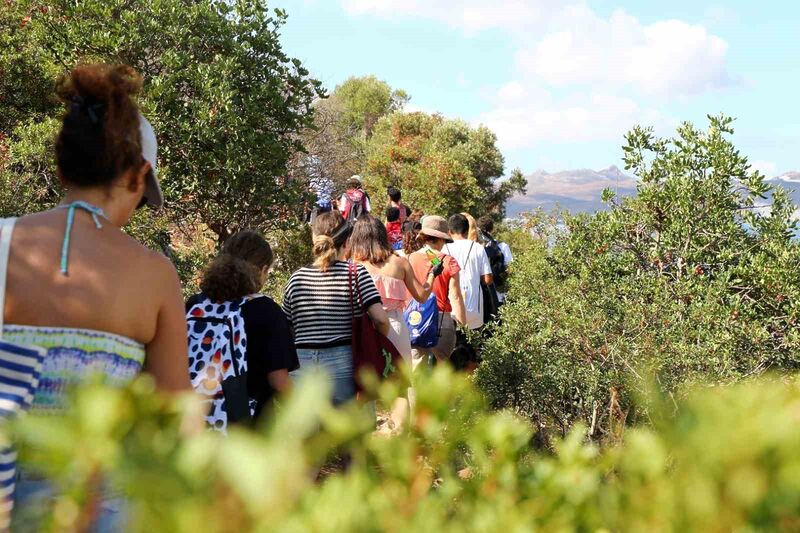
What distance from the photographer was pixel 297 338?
5.31 metres

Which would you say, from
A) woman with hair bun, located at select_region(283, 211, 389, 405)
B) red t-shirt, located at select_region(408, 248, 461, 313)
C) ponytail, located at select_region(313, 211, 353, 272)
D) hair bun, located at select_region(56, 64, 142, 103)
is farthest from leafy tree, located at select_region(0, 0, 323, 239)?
hair bun, located at select_region(56, 64, 142, 103)

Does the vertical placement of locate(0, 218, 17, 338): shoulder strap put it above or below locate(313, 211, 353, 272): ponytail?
above

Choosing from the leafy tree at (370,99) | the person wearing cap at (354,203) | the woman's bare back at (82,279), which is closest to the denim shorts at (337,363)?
the woman's bare back at (82,279)

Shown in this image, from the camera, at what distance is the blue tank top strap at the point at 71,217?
196cm

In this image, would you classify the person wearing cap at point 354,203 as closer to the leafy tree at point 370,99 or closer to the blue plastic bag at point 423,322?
the blue plastic bag at point 423,322

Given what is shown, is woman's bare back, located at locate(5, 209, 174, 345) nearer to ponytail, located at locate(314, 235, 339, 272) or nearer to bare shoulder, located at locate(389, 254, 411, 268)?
ponytail, located at locate(314, 235, 339, 272)

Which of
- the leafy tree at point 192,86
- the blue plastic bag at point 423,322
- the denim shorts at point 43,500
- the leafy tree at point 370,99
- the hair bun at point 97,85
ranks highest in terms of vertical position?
the leafy tree at point 370,99

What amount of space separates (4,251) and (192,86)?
23.6 feet

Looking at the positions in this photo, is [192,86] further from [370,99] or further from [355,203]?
[370,99]

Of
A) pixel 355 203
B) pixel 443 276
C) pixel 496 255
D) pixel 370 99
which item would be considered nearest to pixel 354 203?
pixel 355 203

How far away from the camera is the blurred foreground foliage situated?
85 cm

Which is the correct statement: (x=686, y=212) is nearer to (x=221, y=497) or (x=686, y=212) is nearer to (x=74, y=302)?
(x=74, y=302)

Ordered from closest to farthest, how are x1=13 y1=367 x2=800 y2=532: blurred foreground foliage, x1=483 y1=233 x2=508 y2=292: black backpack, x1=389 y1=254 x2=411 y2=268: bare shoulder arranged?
x1=13 y1=367 x2=800 y2=532: blurred foreground foliage, x1=389 y1=254 x2=411 y2=268: bare shoulder, x1=483 y1=233 x2=508 y2=292: black backpack

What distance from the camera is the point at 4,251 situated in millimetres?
1932
